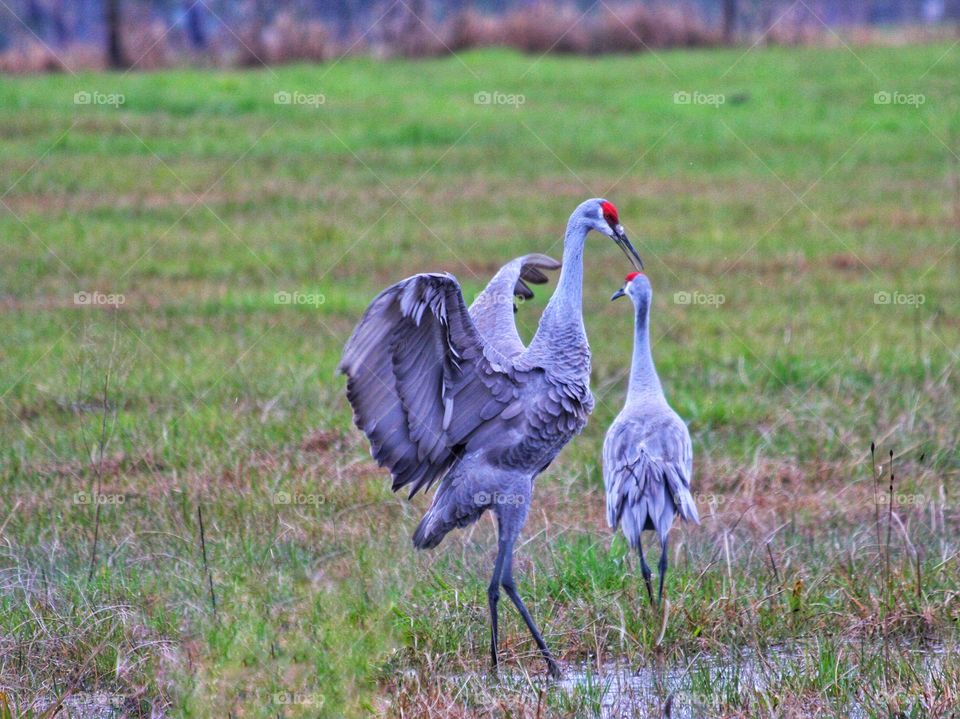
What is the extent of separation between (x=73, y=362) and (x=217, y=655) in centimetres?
410

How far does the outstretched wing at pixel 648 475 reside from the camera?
5.33 metres

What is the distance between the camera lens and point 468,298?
10234 mm

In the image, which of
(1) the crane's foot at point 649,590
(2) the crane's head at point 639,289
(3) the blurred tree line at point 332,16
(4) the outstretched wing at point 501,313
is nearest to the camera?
(1) the crane's foot at point 649,590

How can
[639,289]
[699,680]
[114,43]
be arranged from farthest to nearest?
[114,43], [639,289], [699,680]

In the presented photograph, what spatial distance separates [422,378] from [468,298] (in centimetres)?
531

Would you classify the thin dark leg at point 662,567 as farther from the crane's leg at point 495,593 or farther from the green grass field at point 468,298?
the crane's leg at point 495,593

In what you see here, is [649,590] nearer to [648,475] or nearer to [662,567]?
[662,567]

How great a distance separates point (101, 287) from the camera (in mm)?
10438

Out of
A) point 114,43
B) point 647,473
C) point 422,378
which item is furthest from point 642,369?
point 114,43

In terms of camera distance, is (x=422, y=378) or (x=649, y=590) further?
(x=649, y=590)

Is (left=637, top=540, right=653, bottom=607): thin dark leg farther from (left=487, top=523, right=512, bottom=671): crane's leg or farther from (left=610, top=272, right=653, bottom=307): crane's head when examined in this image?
(left=610, top=272, right=653, bottom=307): crane's head

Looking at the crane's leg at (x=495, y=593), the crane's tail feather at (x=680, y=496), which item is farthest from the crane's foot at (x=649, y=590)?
the crane's leg at (x=495, y=593)

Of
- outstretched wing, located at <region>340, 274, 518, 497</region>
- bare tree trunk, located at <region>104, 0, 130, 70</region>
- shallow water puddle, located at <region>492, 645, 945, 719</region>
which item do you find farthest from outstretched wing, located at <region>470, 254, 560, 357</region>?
bare tree trunk, located at <region>104, 0, 130, 70</region>

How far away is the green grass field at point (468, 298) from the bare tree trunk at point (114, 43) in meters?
2.44
